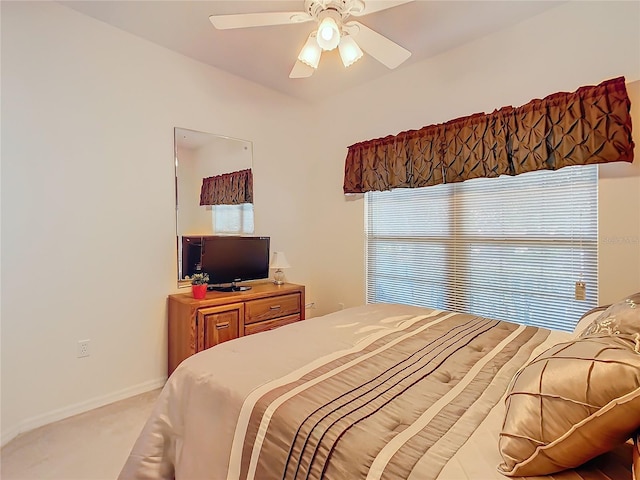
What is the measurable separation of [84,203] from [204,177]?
0.96 meters

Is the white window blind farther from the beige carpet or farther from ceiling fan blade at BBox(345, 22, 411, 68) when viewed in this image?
the beige carpet

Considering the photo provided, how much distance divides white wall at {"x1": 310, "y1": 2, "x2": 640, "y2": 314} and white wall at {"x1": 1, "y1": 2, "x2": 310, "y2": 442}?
4.88ft

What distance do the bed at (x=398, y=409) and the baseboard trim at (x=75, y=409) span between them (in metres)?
1.25

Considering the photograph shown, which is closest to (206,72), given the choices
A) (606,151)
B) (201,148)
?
(201,148)

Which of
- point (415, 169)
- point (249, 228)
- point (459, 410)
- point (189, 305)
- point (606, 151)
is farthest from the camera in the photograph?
point (249, 228)

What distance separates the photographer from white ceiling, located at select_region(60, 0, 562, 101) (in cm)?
224

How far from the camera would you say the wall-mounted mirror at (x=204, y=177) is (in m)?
2.87

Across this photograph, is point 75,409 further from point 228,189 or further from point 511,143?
point 511,143

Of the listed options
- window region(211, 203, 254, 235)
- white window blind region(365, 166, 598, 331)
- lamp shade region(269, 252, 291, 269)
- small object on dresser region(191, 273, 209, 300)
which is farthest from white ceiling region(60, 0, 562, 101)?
small object on dresser region(191, 273, 209, 300)

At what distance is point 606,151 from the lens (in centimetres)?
201

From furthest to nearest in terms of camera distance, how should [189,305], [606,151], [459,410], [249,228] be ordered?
[249,228], [189,305], [606,151], [459,410]

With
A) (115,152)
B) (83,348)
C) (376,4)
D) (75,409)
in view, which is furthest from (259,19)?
(75,409)

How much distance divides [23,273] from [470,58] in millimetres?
3593

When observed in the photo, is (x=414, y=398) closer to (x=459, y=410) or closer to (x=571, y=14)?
(x=459, y=410)
